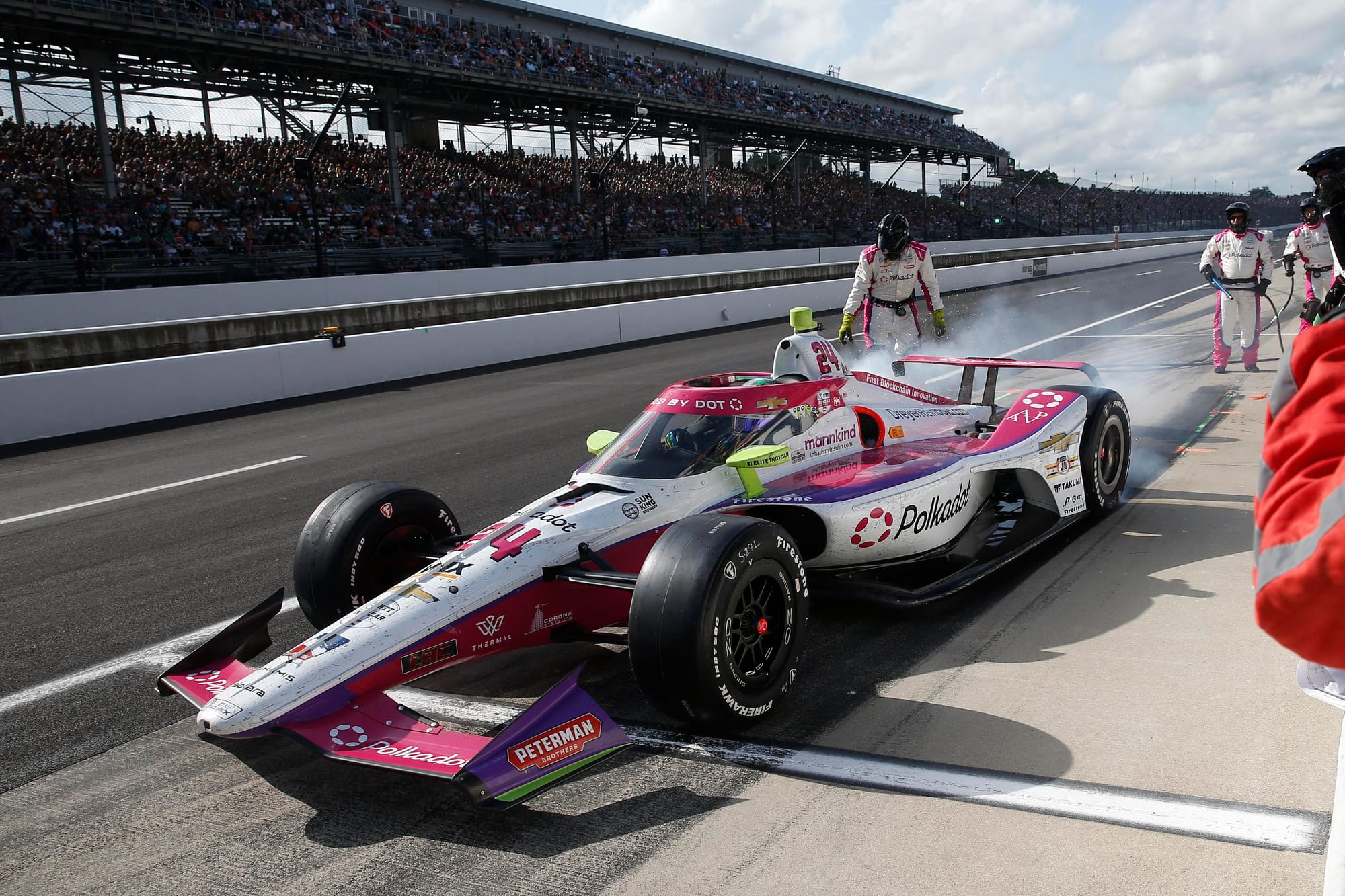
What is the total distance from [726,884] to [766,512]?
97.4 inches

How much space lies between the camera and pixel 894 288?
10.4 metres

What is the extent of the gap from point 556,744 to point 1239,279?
11.8m

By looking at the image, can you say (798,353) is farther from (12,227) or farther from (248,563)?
(12,227)

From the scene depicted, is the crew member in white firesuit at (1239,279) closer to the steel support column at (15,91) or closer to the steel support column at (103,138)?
the steel support column at (103,138)

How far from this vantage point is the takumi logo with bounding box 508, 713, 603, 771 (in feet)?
10.8

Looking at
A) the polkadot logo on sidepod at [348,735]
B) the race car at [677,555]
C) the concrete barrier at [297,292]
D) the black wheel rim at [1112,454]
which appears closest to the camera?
the polkadot logo on sidepod at [348,735]

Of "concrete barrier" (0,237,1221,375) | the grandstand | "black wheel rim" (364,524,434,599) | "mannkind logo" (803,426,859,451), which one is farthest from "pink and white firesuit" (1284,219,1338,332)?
the grandstand

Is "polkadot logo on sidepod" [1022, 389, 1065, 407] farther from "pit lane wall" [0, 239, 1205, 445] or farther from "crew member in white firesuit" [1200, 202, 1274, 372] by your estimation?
"pit lane wall" [0, 239, 1205, 445]

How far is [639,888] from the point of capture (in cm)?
289

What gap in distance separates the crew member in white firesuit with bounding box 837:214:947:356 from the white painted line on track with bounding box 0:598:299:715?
6712 mm

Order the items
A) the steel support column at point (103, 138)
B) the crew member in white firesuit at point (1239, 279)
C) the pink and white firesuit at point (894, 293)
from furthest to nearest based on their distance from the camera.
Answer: the steel support column at point (103, 138), the crew member in white firesuit at point (1239, 279), the pink and white firesuit at point (894, 293)

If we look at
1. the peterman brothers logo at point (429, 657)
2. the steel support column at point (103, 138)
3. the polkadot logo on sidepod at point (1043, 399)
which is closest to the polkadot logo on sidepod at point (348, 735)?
the peterman brothers logo at point (429, 657)

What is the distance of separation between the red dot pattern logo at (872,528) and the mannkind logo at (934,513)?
0.11 m

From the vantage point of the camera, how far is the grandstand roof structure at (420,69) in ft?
72.6
